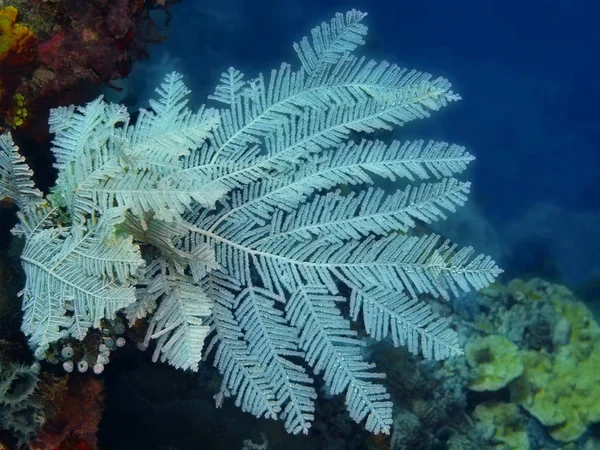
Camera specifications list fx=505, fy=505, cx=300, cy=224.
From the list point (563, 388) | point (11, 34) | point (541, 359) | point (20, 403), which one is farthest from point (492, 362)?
point (11, 34)

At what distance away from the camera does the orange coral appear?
2.91 metres

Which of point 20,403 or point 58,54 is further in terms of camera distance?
point 58,54

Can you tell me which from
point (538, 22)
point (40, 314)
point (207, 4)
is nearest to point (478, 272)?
point (40, 314)

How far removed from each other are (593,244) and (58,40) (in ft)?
24.9

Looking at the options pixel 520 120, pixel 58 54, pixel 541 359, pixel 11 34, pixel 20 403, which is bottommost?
pixel 20 403

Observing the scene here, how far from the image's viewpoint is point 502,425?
5.72 metres

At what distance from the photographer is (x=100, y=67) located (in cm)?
329

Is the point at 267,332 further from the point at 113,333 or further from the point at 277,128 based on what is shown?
the point at 277,128

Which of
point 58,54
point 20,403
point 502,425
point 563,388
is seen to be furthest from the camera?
point 563,388

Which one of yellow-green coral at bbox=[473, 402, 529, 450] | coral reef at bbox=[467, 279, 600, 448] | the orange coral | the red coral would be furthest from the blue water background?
the red coral

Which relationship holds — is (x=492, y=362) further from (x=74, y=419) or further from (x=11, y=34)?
(x=11, y=34)

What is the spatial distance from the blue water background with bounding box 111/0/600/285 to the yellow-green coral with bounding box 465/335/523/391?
4.86 feet

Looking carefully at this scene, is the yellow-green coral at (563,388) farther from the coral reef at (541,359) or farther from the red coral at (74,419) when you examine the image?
the red coral at (74,419)

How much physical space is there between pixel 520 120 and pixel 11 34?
6.29 m
